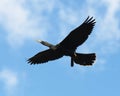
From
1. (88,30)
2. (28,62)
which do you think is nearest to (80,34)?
(88,30)

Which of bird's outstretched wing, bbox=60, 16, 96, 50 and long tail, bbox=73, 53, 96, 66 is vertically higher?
bird's outstretched wing, bbox=60, 16, 96, 50

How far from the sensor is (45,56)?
144 feet

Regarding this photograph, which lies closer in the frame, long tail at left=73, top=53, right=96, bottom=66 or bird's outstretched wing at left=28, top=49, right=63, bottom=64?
long tail at left=73, top=53, right=96, bottom=66

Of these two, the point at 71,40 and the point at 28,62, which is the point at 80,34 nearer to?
the point at 71,40

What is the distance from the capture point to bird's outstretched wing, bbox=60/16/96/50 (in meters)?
42.1

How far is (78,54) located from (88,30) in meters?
1.12

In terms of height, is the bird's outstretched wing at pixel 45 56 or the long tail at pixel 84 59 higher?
the bird's outstretched wing at pixel 45 56

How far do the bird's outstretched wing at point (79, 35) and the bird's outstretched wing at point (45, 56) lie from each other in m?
0.59

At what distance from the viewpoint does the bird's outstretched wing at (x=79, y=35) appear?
42.1 m

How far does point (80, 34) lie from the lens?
42.3 m


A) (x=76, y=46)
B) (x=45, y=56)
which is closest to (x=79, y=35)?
(x=76, y=46)

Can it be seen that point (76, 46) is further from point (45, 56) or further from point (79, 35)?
point (45, 56)

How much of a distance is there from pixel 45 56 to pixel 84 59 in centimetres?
189

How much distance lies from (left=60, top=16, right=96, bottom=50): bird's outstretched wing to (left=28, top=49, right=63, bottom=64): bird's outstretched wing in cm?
59
